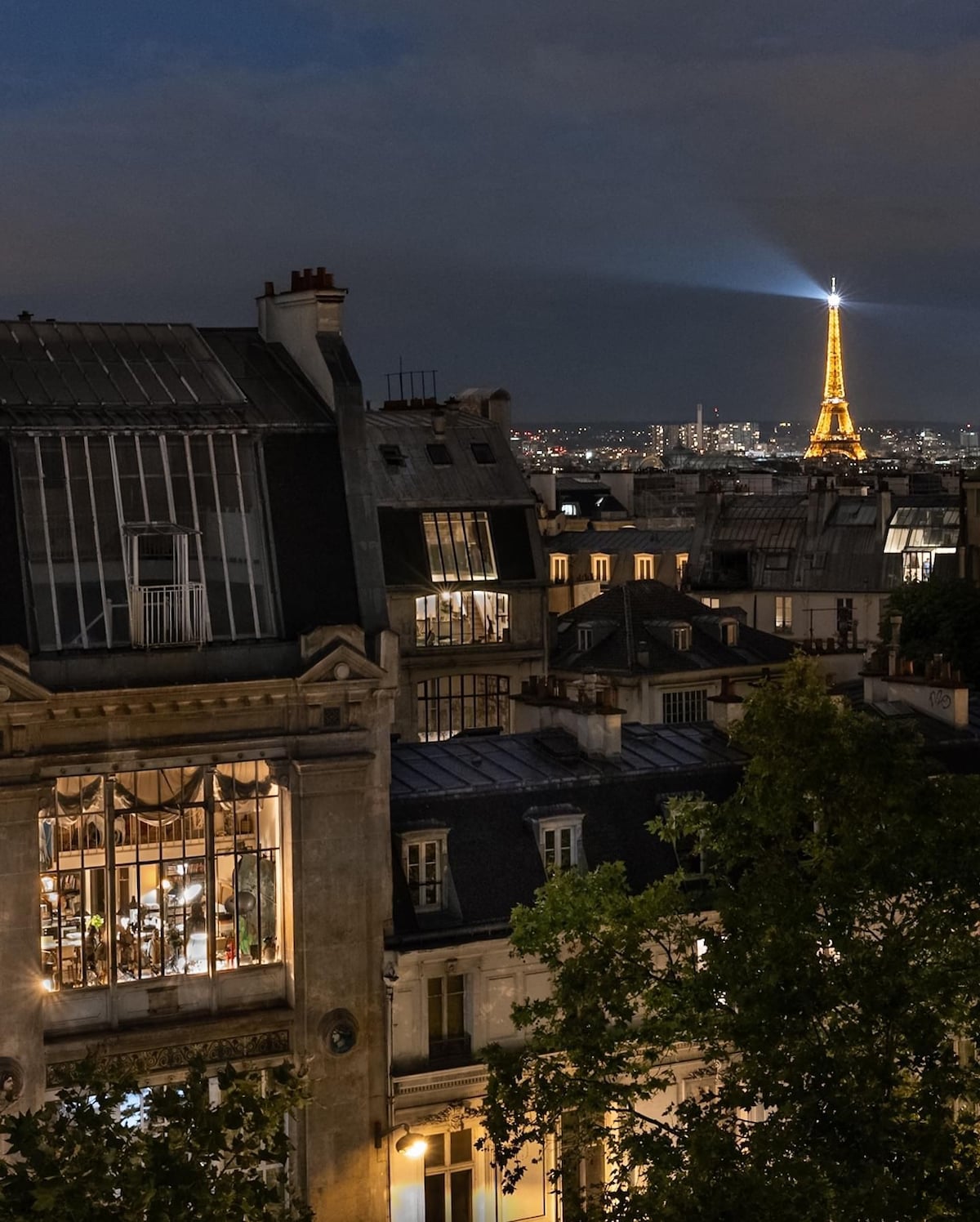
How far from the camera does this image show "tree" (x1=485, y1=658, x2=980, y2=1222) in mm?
31984

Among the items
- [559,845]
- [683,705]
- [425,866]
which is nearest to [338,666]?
[425,866]

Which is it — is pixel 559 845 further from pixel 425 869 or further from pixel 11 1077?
pixel 11 1077

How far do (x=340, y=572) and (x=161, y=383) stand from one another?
5.41 metres

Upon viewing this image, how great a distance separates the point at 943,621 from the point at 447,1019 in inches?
2259

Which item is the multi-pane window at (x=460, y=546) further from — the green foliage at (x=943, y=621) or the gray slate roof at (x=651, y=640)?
the green foliage at (x=943, y=621)

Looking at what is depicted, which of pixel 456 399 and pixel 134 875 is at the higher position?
pixel 456 399

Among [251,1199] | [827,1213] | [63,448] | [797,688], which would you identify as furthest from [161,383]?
[827,1213]

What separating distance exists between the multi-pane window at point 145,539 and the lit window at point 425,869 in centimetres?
561

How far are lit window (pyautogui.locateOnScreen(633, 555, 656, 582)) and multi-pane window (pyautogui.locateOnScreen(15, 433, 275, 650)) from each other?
75.0 metres

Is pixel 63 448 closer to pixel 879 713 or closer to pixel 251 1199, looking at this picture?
pixel 251 1199

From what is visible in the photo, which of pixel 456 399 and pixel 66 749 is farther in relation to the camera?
pixel 456 399

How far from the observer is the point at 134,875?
39.8m

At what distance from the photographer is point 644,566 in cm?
11669

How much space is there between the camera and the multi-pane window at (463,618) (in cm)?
8162
